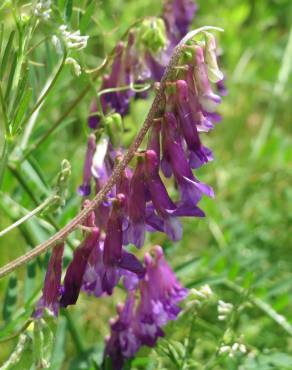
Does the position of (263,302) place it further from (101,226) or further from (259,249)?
(101,226)

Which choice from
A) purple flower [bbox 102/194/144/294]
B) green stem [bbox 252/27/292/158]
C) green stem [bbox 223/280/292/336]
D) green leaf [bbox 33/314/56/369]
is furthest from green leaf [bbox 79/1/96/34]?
green stem [bbox 252/27/292/158]

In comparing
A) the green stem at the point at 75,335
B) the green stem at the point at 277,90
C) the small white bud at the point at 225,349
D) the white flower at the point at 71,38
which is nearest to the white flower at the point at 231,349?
the small white bud at the point at 225,349

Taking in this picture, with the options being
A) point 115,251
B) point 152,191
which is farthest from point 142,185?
point 115,251

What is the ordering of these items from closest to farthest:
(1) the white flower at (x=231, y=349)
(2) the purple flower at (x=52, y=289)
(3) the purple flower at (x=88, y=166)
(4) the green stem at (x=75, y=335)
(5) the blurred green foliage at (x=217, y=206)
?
(2) the purple flower at (x=52, y=289)
(1) the white flower at (x=231, y=349)
(3) the purple flower at (x=88, y=166)
(5) the blurred green foliage at (x=217, y=206)
(4) the green stem at (x=75, y=335)

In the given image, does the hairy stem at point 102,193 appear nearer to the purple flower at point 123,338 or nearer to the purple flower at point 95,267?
the purple flower at point 95,267

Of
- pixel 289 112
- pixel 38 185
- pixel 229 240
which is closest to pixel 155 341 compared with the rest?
pixel 38 185
